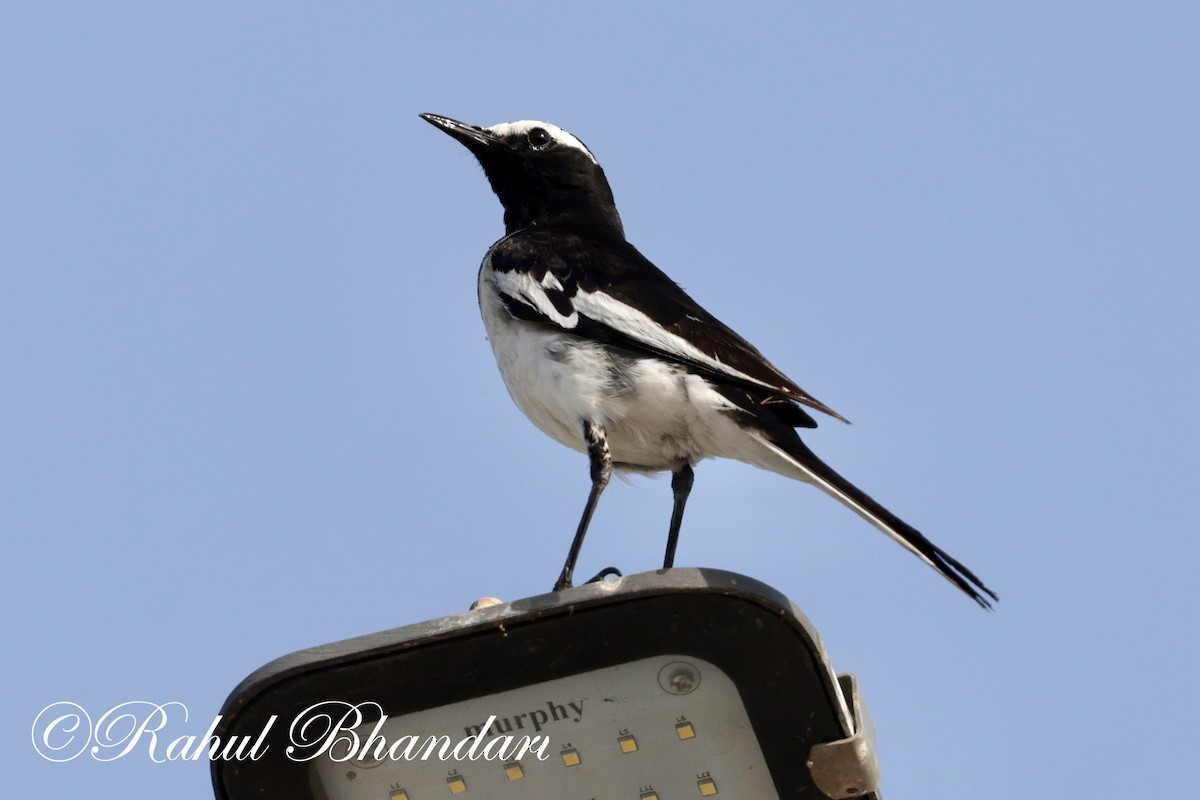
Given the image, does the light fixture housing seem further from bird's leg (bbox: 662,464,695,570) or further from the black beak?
the black beak

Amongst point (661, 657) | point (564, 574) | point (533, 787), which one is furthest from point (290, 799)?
point (564, 574)

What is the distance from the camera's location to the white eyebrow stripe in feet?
25.0

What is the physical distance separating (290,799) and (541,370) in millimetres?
2443

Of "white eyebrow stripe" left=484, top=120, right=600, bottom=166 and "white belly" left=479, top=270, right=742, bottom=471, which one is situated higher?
"white eyebrow stripe" left=484, top=120, right=600, bottom=166

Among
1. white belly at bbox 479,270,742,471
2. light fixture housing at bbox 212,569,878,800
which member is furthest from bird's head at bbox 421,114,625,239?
light fixture housing at bbox 212,569,878,800

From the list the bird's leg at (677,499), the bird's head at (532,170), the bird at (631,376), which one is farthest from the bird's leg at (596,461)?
the bird's head at (532,170)

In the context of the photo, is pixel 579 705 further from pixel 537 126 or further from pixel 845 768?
pixel 537 126

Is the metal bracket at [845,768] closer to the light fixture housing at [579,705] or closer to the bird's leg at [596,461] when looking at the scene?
the light fixture housing at [579,705]

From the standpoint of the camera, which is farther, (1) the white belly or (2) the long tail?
(1) the white belly

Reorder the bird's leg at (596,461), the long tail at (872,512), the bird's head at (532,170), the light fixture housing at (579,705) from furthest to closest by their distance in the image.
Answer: the bird's head at (532,170) < the bird's leg at (596,461) < the long tail at (872,512) < the light fixture housing at (579,705)

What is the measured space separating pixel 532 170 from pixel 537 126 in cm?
26

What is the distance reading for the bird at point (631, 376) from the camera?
5742 millimetres

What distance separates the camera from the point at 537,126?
764 centimetres

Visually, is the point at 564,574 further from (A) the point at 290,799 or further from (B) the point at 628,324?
(A) the point at 290,799
